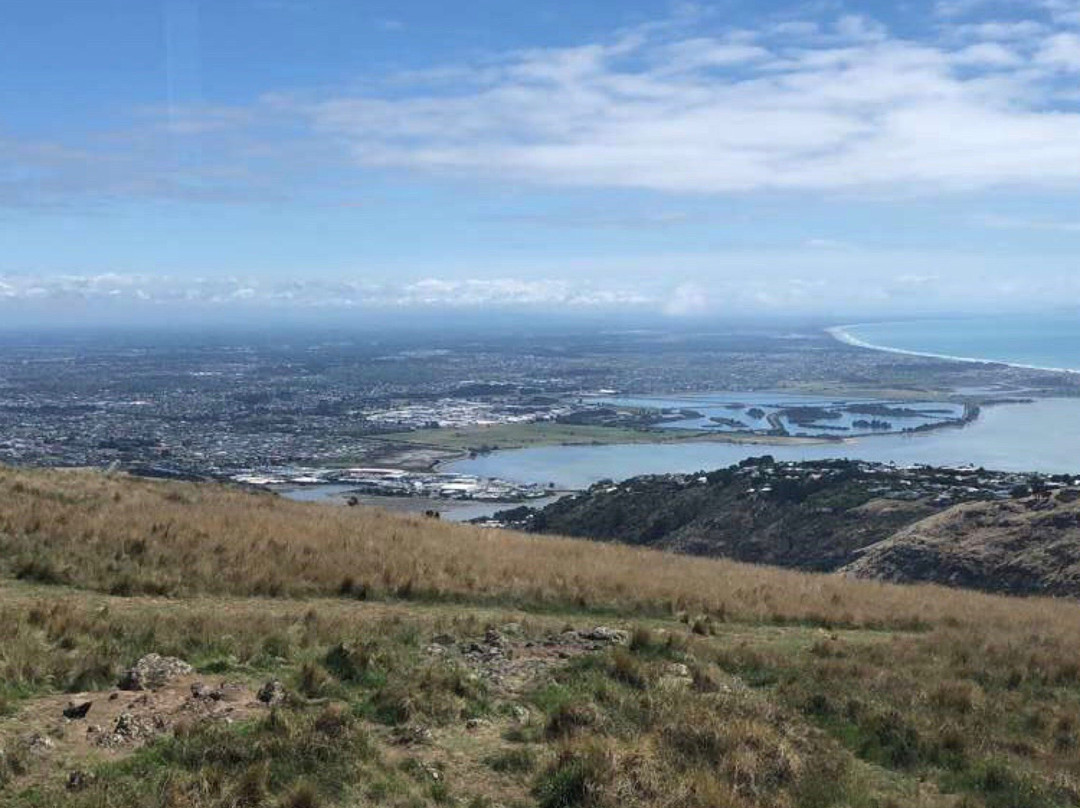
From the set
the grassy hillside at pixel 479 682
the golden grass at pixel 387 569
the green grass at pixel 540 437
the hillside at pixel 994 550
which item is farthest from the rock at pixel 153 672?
the green grass at pixel 540 437

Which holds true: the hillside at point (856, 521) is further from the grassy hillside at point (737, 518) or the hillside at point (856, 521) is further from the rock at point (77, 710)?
the rock at point (77, 710)

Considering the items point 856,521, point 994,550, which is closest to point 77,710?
point 994,550

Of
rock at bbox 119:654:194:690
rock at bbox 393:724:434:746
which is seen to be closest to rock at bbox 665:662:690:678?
rock at bbox 393:724:434:746

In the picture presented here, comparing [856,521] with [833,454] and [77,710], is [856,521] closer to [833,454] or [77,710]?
[833,454]

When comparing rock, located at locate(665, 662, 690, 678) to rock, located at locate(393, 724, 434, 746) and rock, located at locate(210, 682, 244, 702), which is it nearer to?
rock, located at locate(393, 724, 434, 746)

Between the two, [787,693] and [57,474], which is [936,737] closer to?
[787,693]

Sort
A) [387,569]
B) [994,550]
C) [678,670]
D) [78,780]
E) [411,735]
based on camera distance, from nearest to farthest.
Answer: [78,780] → [411,735] → [678,670] → [387,569] → [994,550]

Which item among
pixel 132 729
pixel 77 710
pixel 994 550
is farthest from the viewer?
pixel 994 550
